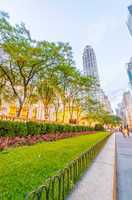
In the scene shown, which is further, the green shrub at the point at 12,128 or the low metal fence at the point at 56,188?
the green shrub at the point at 12,128

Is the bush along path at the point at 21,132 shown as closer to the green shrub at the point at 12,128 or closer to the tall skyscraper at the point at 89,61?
the green shrub at the point at 12,128

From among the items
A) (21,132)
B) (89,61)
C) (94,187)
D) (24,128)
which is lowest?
(94,187)

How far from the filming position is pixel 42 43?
61.3ft

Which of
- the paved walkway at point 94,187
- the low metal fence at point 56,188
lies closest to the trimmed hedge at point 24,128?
the paved walkway at point 94,187

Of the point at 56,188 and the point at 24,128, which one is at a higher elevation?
the point at 24,128

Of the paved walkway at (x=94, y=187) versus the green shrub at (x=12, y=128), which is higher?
the green shrub at (x=12, y=128)

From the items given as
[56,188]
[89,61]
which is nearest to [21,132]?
[56,188]

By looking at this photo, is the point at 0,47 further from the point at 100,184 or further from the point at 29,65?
the point at 100,184

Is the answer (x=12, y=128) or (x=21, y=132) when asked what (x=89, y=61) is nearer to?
(x=21, y=132)

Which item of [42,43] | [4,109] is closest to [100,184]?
[42,43]

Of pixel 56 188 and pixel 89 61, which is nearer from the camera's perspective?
pixel 56 188

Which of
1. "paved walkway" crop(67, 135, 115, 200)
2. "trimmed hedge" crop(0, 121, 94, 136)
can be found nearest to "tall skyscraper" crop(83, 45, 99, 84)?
"trimmed hedge" crop(0, 121, 94, 136)

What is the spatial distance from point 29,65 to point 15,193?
1656 centimetres

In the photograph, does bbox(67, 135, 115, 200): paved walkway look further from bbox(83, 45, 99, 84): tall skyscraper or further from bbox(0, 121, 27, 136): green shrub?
bbox(83, 45, 99, 84): tall skyscraper
